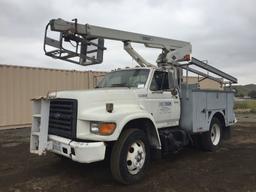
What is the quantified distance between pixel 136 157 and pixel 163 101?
62.8 inches

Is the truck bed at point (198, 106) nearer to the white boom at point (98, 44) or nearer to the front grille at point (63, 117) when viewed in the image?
the white boom at point (98, 44)

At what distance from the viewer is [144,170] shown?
5973 millimetres

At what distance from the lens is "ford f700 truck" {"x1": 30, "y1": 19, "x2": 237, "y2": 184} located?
5.37 metres

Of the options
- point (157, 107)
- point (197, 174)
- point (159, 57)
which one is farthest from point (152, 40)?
point (197, 174)

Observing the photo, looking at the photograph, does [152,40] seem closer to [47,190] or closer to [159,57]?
[159,57]

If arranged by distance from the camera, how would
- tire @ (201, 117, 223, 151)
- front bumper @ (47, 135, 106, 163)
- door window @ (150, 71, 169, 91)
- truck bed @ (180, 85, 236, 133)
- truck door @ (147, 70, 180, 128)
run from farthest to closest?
1. tire @ (201, 117, 223, 151)
2. truck bed @ (180, 85, 236, 133)
3. door window @ (150, 71, 169, 91)
4. truck door @ (147, 70, 180, 128)
5. front bumper @ (47, 135, 106, 163)

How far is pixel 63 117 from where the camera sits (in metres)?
5.66

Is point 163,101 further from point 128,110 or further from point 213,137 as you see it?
point 213,137

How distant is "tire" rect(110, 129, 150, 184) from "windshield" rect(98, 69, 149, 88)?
1226 mm

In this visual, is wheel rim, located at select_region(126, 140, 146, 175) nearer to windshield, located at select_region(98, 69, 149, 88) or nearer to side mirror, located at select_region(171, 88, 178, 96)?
windshield, located at select_region(98, 69, 149, 88)

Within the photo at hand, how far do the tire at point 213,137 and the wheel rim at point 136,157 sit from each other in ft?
9.99

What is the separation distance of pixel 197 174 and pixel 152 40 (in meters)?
3.62

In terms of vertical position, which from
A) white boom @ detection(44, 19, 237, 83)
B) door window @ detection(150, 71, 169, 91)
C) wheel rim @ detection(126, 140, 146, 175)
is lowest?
wheel rim @ detection(126, 140, 146, 175)

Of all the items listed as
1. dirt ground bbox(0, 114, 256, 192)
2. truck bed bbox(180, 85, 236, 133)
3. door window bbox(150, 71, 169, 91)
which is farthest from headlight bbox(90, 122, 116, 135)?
truck bed bbox(180, 85, 236, 133)
